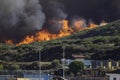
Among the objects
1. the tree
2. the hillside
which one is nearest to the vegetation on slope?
the hillside

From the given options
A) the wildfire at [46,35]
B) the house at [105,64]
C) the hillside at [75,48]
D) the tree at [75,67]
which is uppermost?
the wildfire at [46,35]

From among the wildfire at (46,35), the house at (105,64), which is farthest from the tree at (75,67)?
the wildfire at (46,35)

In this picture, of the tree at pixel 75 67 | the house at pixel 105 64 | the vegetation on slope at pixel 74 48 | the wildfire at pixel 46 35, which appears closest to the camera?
the tree at pixel 75 67

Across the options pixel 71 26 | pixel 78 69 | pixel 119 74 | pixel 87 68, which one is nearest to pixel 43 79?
pixel 119 74

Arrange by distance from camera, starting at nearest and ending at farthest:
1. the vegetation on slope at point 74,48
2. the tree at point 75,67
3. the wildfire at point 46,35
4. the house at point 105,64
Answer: the tree at point 75,67 < the house at point 105,64 < the vegetation on slope at point 74,48 < the wildfire at point 46,35

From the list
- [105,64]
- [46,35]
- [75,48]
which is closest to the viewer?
[105,64]

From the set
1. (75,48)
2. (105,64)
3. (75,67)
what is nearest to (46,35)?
(75,48)

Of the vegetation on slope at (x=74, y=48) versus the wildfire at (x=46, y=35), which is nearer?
the vegetation on slope at (x=74, y=48)

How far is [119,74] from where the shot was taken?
66.7 m

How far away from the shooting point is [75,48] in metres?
161

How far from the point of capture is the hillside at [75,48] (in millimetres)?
153188

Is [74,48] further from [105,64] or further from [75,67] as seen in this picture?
[75,67]

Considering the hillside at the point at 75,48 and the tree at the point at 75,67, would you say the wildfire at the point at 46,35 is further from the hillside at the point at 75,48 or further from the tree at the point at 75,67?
the tree at the point at 75,67

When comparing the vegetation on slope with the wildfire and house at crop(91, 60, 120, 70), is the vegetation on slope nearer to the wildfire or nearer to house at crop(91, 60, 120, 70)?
the wildfire
